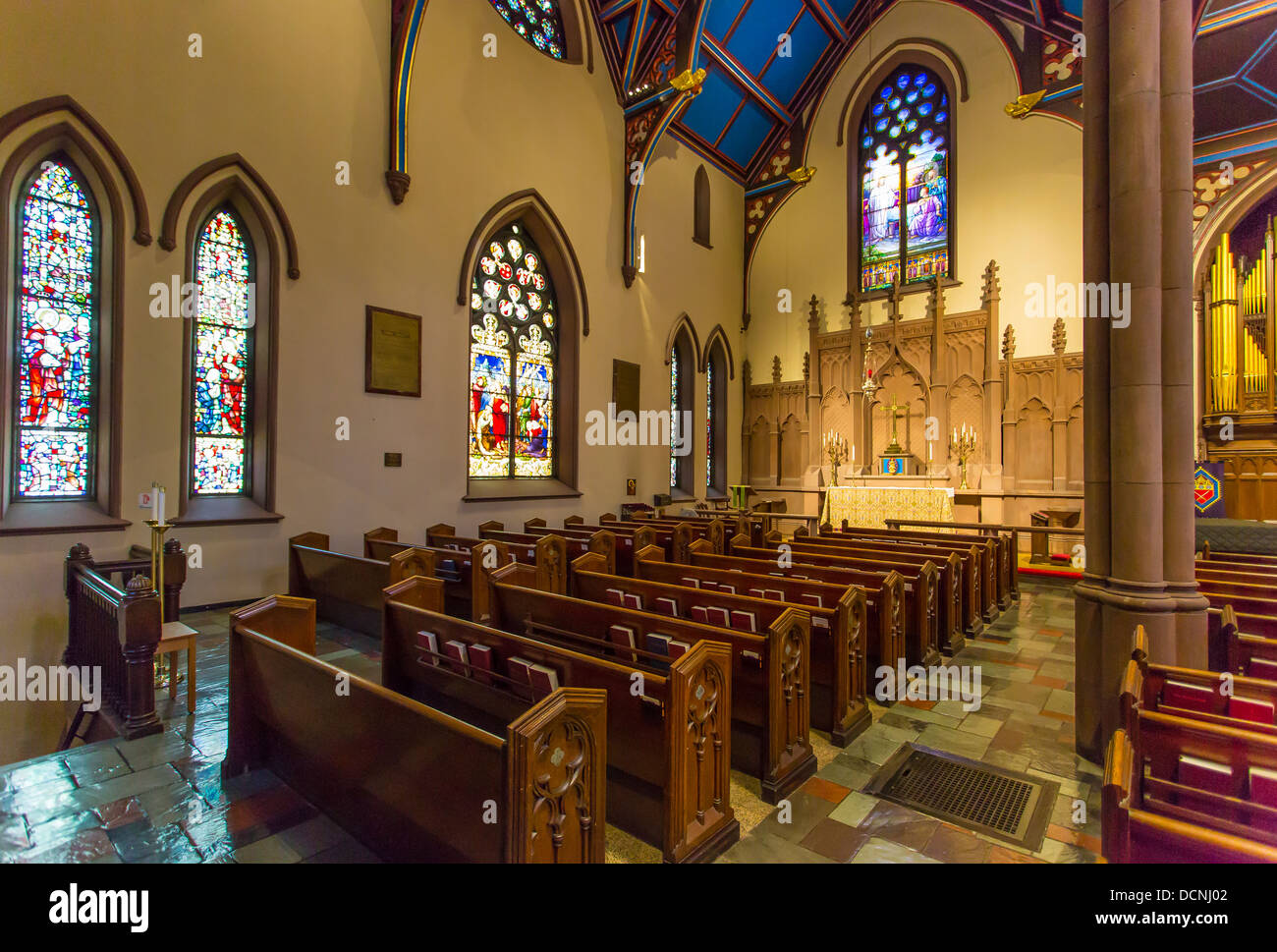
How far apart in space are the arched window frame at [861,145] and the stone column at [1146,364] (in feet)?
30.9

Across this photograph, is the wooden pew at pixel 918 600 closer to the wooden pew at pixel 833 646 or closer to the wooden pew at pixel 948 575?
the wooden pew at pixel 948 575

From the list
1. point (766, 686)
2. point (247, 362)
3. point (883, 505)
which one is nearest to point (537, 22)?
point (247, 362)

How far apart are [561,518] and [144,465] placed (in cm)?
541

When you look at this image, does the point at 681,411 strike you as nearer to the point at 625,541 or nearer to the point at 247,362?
the point at 625,541

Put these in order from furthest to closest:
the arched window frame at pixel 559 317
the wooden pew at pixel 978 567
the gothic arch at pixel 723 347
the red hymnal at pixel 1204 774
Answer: the gothic arch at pixel 723 347 → the arched window frame at pixel 559 317 → the wooden pew at pixel 978 567 → the red hymnal at pixel 1204 774

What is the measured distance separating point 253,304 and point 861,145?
12.3 metres

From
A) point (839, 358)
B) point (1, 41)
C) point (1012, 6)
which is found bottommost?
point (839, 358)

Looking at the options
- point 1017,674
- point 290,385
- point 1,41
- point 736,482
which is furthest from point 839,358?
point 1,41

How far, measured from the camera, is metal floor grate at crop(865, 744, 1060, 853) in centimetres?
267

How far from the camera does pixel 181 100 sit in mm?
5945

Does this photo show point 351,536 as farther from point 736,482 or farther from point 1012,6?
point 1012,6

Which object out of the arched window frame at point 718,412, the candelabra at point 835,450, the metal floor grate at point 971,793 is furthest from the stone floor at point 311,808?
the arched window frame at point 718,412

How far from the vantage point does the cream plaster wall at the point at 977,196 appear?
10742mm

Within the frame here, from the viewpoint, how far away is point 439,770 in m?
1.97
